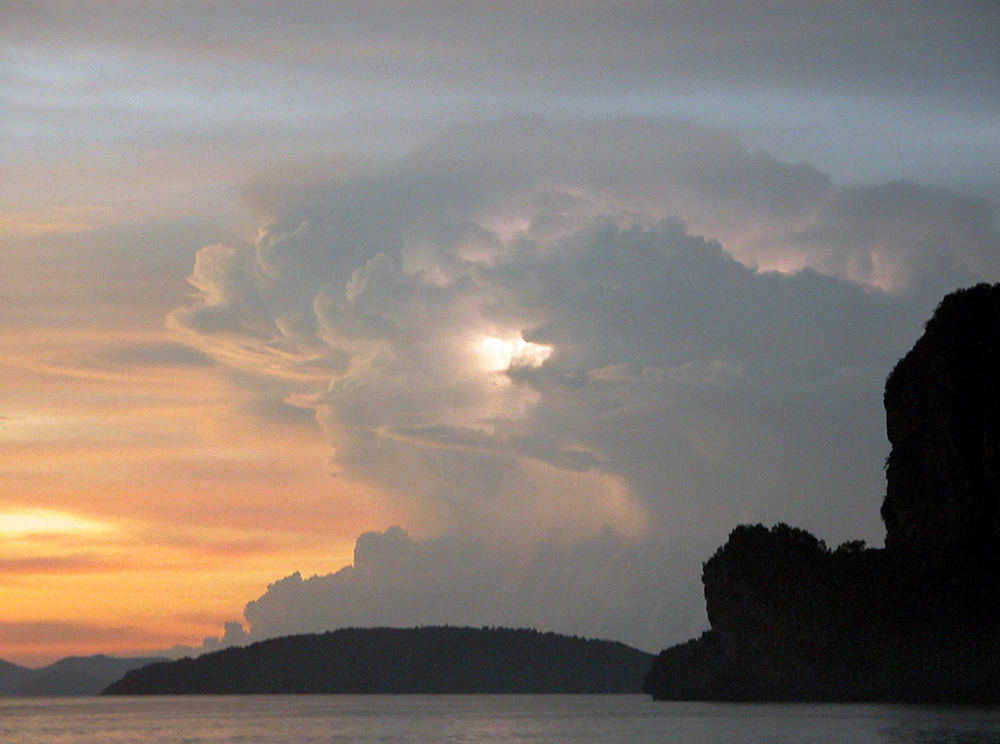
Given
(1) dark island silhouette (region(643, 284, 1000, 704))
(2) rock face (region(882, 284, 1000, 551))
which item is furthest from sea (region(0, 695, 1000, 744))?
(2) rock face (region(882, 284, 1000, 551))

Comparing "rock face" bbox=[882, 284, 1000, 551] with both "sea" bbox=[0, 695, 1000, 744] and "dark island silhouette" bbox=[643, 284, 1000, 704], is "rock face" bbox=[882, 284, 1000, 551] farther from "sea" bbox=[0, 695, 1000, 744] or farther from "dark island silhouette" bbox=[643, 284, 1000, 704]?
"sea" bbox=[0, 695, 1000, 744]

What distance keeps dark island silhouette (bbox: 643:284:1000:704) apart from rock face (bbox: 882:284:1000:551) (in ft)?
0.56

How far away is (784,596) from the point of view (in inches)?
7736

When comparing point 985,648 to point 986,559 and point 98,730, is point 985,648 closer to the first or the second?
Result: point 986,559

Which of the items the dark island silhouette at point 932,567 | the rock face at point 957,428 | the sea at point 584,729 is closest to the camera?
the sea at point 584,729

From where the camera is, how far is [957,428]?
175 m

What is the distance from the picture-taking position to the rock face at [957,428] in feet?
561

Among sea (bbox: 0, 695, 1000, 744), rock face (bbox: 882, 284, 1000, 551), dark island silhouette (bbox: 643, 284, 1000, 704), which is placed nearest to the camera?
sea (bbox: 0, 695, 1000, 744)

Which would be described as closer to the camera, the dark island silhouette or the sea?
the sea

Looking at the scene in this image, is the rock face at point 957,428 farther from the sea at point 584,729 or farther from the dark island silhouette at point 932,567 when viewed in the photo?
the sea at point 584,729

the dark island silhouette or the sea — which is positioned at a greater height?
the dark island silhouette

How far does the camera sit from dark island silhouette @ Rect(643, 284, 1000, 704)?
546 ft

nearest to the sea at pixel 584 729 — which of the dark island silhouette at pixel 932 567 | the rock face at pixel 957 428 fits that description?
the dark island silhouette at pixel 932 567

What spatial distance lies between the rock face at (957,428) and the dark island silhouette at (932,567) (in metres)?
0.17
